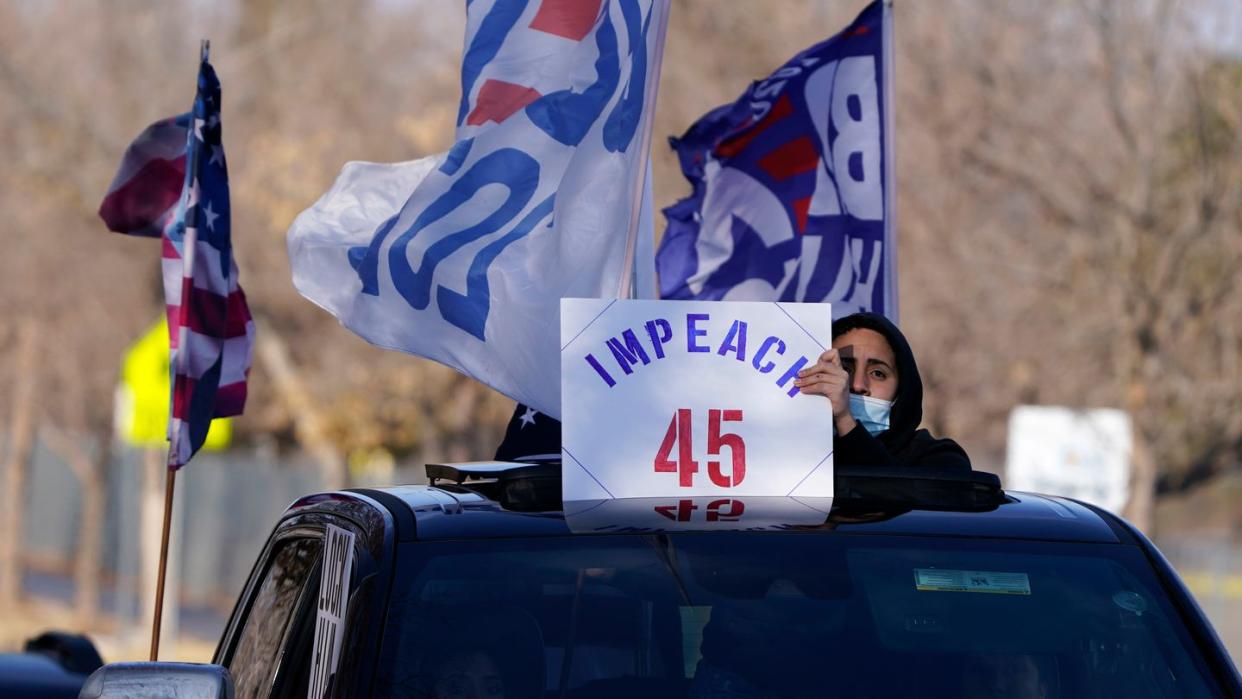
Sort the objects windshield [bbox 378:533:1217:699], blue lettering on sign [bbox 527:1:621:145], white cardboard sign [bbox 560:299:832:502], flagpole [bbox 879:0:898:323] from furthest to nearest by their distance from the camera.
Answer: flagpole [bbox 879:0:898:323], blue lettering on sign [bbox 527:1:621:145], white cardboard sign [bbox 560:299:832:502], windshield [bbox 378:533:1217:699]

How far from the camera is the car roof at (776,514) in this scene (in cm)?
366

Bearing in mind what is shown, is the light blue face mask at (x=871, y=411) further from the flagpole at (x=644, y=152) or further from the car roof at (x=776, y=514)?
the flagpole at (x=644, y=152)

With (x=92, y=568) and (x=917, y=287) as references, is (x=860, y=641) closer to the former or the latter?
(x=917, y=287)

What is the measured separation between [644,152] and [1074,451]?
8040 millimetres

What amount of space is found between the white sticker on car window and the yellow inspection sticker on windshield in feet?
3.35

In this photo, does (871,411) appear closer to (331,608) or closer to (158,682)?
(331,608)

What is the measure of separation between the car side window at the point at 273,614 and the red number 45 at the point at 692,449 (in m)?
0.77

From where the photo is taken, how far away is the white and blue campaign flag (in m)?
7.72

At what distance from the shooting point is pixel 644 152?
5980mm

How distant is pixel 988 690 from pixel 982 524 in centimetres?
35

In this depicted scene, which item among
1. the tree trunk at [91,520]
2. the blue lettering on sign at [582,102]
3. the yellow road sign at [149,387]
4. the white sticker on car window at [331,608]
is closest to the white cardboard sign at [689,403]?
the white sticker on car window at [331,608]

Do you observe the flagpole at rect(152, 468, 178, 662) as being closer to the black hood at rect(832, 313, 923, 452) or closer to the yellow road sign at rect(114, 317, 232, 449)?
the black hood at rect(832, 313, 923, 452)

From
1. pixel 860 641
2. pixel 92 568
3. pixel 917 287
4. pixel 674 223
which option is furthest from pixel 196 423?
pixel 92 568

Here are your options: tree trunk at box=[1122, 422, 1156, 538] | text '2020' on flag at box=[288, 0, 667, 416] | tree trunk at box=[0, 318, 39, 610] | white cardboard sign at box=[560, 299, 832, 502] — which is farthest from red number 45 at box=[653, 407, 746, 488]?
tree trunk at box=[0, 318, 39, 610]
